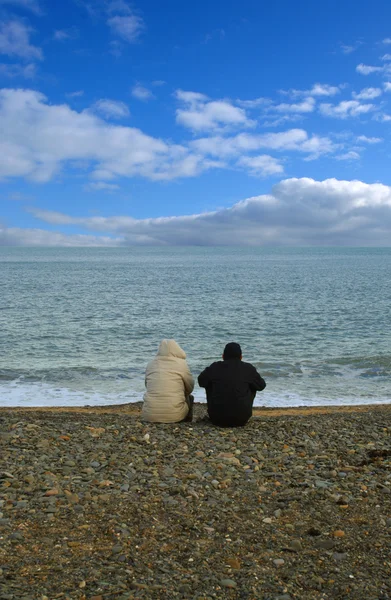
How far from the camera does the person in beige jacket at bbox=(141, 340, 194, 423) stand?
1009 cm

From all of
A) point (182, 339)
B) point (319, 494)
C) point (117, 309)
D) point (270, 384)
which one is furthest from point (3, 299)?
point (319, 494)

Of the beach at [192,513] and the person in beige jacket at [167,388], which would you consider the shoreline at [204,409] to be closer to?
the person in beige jacket at [167,388]

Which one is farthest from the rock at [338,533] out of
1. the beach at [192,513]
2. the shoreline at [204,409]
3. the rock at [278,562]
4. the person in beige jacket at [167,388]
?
the shoreline at [204,409]

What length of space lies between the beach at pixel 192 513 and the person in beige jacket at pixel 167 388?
0.52 m

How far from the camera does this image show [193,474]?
7.38 m

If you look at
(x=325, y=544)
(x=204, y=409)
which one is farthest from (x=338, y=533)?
(x=204, y=409)

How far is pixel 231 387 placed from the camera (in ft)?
32.1

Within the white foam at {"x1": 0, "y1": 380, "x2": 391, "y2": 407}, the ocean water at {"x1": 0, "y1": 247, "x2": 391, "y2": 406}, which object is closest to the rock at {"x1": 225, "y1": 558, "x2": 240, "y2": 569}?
the white foam at {"x1": 0, "y1": 380, "x2": 391, "y2": 407}

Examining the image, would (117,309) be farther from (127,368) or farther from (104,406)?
(104,406)

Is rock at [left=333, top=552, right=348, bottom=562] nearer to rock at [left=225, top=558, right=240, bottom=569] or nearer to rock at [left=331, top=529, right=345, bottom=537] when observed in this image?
rock at [left=331, top=529, right=345, bottom=537]

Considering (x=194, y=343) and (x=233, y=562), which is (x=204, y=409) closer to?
(x=233, y=562)

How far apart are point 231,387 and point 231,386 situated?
0.02 m

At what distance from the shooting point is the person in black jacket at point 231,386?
32.1 ft

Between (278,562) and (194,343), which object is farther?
(194,343)
